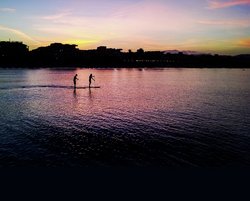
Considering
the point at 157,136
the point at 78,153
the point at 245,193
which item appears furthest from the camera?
the point at 157,136

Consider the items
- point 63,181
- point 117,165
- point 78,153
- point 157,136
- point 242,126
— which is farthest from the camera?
point 242,126

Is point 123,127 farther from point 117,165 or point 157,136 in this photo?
point 117,165

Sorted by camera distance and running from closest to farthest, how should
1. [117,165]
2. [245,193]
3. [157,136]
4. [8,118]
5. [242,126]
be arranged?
[245,193]
[117,165]
[157,136]
[242,126]
[8,118]

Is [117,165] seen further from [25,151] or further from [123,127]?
[123,127]

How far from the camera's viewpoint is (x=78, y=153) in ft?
84.2

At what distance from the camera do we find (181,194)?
9.66 m

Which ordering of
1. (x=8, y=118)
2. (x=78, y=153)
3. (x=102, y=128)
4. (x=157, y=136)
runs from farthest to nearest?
(x=8, y=118) → (x=102, y=128) → (x=157, y=136) → (x=78, y=153)

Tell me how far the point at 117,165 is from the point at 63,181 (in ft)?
41.5

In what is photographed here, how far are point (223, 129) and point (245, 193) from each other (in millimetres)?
27402

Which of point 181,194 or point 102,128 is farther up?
point 181,194

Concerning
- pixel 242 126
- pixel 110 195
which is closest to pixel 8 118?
pixel 242 126

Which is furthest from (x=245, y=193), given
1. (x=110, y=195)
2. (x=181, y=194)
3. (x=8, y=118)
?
(x=8, y=118)

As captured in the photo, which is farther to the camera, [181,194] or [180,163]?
[180,163]

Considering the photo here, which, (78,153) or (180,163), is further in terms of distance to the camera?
(78,153)
